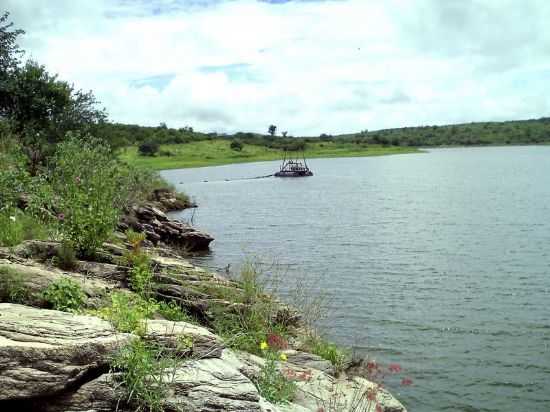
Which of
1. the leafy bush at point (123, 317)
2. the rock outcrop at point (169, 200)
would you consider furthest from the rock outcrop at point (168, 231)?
the leafy bush at point (123, 317)

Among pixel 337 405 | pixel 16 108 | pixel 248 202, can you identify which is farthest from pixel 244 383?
pixel 248 202

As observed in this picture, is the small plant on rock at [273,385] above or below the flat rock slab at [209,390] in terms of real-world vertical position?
below

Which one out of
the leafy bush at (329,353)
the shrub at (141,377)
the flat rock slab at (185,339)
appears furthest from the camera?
the leafy bush at (329,353)

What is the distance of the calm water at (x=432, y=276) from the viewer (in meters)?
15.3

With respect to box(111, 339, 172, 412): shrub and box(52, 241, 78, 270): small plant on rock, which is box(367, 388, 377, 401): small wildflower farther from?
box(52, 241, 78, 270): small plant on rock

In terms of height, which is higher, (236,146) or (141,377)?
(236,146)

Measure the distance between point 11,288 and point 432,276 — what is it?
65.8 ft

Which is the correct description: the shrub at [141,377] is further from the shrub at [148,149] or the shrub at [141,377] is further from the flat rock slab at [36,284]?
the shrub at [148,149]

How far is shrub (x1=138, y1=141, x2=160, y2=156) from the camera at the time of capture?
13825cm

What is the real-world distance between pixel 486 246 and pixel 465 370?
17.7 metres

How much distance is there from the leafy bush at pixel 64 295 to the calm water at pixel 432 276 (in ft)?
27.5

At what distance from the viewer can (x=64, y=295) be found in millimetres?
8766

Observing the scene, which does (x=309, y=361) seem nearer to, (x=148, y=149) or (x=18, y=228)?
(x=18, y=228)

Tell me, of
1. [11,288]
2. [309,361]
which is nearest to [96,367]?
[11,288]
